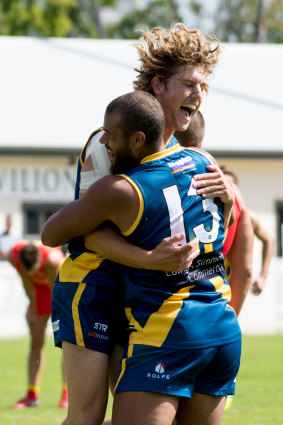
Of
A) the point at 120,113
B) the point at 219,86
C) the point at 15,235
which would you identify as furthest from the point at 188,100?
the point at 219,86

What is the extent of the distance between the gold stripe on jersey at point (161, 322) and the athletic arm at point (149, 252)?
139mm

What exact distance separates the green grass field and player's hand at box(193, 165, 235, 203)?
12.7 ft

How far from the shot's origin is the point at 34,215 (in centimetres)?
1992

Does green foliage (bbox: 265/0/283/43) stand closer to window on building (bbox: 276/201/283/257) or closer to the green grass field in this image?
window on building (bbox: 276/201/283/257)

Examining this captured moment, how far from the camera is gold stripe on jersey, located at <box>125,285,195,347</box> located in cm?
385

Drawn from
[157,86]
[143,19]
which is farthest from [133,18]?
[157,86]

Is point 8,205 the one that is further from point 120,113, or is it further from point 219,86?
point 120,113

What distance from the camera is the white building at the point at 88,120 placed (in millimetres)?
19812

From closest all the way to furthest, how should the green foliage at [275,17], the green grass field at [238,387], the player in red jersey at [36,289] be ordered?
1. the green grass field at [238,387]
2. the player in red jersey at [36,289]
3. the green foliage at [275,17]

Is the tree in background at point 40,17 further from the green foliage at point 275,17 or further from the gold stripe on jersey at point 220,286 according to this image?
the gold stripe on jersey at point 220,286

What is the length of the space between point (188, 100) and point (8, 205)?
51.5ft

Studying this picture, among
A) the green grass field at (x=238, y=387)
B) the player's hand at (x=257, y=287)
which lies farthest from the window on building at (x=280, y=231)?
the player's hand at (x=257, y=287)

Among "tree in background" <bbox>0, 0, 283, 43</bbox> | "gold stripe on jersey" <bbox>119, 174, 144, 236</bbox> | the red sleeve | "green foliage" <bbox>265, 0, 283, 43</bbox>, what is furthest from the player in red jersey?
"green foliage" <bbox>265, 0, 283, 43</bbox>

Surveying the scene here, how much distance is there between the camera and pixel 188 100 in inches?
172
